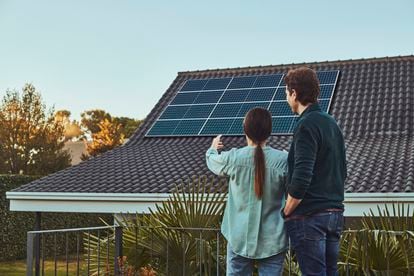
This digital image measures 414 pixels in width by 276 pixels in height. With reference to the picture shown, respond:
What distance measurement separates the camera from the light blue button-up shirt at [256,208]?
12.6ft

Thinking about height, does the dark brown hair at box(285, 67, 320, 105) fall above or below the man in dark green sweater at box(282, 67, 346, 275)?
above

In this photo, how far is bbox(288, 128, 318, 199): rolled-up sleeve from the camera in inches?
134

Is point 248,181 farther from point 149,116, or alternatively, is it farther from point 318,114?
point 149,116

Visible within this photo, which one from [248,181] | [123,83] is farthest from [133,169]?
[123,83]

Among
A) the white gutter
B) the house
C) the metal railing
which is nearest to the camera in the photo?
the metal railing

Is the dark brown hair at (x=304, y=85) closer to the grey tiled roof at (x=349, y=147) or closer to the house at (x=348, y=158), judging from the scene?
the house at (x=348, y=158)

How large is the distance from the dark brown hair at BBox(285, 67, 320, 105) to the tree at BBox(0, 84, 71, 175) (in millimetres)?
21477

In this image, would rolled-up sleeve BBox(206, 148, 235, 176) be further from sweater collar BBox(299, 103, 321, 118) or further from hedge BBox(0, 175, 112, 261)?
hedge BBox(0, 175, 112, 261)

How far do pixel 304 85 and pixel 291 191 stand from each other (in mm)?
605

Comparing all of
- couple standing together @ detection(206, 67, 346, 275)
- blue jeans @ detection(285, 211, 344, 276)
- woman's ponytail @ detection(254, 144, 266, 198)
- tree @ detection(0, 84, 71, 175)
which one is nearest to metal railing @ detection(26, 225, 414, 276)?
couple standing together @ detection(206, 67, 346, 275)

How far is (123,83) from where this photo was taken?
27.8m

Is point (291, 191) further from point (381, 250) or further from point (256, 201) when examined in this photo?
point (381, 250)

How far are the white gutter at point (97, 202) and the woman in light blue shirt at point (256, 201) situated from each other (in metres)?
5.90

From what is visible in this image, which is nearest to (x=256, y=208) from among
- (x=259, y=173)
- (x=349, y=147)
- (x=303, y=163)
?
(x=259, y=173)
